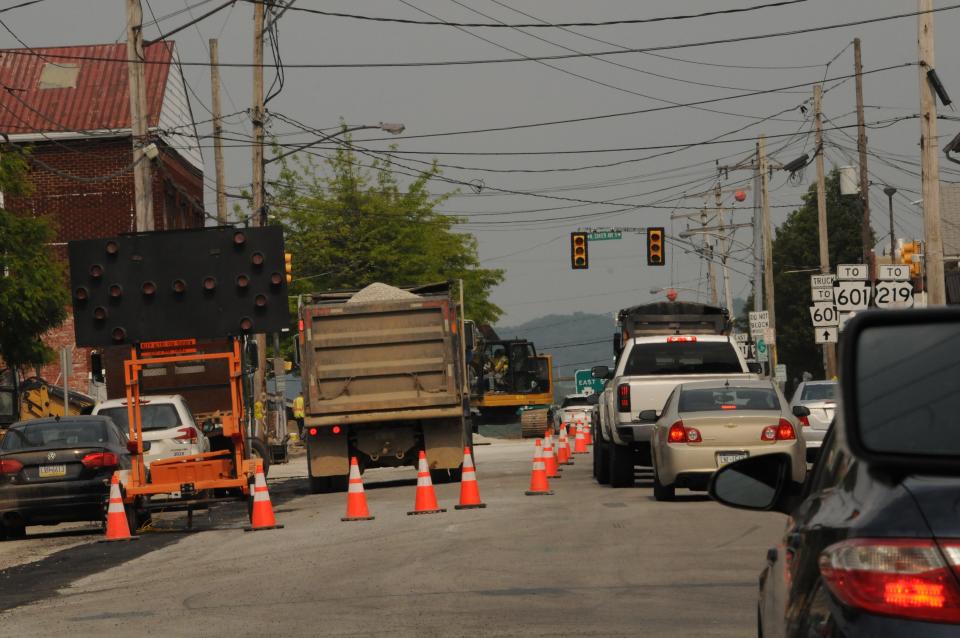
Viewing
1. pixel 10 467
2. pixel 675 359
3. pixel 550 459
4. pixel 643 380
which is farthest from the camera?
pixel 550 459

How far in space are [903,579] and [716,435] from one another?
656 inches

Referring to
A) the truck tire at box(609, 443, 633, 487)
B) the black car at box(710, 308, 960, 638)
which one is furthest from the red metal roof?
the black car at box(710, 308, 960, 638)

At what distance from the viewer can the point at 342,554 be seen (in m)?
14.9

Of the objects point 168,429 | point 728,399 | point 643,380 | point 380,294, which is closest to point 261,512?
point 728,399

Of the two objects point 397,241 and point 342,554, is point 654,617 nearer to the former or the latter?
point 342,554

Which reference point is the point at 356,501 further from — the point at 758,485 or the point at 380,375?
the point at 758,485

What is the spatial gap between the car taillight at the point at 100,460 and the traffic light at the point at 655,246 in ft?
117

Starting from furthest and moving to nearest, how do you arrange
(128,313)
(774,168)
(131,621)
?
(774,168)
(128,313)
(131,621)

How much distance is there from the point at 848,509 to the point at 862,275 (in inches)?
1090

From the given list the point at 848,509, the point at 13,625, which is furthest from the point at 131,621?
the point at 848,509

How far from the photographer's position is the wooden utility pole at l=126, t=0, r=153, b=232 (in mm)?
28484

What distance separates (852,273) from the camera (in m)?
30.3

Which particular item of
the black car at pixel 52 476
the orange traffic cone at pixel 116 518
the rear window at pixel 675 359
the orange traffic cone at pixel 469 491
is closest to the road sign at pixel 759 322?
the rear window at pixel 675 359

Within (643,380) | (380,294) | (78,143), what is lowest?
(643,380)
